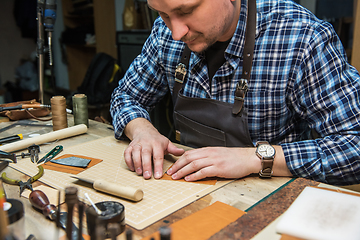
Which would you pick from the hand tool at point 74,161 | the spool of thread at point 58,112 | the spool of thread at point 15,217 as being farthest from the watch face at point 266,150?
the spool of thread at point 58,112

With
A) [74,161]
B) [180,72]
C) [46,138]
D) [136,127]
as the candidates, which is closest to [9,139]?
[46,138]

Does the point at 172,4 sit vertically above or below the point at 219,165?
above

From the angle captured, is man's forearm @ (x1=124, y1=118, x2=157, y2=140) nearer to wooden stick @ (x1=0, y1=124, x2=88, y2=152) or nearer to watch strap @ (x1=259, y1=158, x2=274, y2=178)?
wooden stick @ (x1=0, y1=124, x2=88, y2=152)

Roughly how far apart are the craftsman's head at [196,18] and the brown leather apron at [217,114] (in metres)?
0.14

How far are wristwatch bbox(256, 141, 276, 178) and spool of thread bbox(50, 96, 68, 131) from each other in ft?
3.02

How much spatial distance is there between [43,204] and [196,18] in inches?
28.1

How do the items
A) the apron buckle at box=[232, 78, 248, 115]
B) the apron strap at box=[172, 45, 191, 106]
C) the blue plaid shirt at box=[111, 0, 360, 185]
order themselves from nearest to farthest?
the blue plaid shirt at box=[111, 0, 360, 185] → the apron buckle at box=[232, 78, 248, 115] → the apron strap at box=[172, 45, 191, 106]

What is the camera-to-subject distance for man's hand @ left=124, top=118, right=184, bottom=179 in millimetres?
949

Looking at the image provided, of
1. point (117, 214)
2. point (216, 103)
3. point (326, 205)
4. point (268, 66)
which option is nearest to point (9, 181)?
point (117, 214)

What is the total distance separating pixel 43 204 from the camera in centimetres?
72

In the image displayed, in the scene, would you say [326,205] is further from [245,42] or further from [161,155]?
[245,42]

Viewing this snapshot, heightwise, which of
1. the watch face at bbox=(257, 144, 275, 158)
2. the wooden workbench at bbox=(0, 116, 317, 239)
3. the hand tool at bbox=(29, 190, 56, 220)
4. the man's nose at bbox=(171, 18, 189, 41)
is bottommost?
the wooden workbench at bbox=(0, 116, 317, 239)

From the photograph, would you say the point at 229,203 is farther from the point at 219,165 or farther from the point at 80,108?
the point at 80,108

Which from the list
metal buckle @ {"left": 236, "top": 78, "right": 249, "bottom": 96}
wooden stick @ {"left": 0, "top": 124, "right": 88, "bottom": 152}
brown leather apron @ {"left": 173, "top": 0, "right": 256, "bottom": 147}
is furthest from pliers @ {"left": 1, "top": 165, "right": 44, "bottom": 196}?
metal buckle @ {"left": 236, "top": 78, "right": 249, "bottom": 96}
